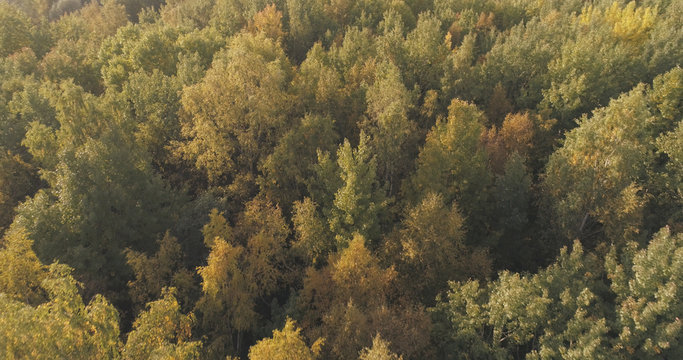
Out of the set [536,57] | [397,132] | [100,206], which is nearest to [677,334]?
[397,132]

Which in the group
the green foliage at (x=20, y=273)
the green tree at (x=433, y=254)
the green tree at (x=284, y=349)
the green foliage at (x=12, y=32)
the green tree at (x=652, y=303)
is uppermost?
the green foliage at (x=12, y=32)

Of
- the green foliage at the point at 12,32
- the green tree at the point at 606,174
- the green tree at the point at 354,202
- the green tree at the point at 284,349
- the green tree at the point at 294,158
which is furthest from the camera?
the green foliage at the point at 12,32

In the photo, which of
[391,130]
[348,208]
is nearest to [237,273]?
[348,208]

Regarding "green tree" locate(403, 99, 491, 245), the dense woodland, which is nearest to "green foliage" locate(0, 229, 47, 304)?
the dense woodland

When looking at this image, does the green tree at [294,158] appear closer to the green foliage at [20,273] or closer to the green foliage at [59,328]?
the green foliage at [20,273]

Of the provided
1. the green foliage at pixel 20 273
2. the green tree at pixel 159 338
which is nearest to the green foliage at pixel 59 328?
the green tree at pixel 159 338

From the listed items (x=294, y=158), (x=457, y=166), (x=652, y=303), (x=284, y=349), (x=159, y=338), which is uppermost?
(x=159, y=338)

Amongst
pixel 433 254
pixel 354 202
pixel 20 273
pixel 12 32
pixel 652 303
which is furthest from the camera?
pixel 12 32

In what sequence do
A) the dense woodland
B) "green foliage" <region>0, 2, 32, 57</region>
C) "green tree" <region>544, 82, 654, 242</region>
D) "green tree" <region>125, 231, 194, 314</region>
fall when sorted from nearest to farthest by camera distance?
1. the dense woodland
2. "green tree" <region>125, 231, 194, 314</region>
3. "green tree" <region>544, 82, 654, 242</region>
4. "green foliage" <region>0, 2, 32, 57</region>

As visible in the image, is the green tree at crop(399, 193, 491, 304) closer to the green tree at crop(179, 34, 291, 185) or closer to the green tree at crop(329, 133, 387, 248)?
the green tree at crop(329, 133, 387, 248)

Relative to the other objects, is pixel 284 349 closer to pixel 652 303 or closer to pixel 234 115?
pixel 652 303
